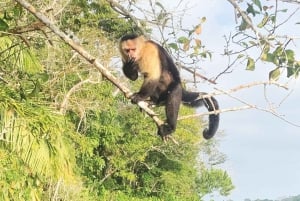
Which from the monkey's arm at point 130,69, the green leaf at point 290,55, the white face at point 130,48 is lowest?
the monkey's arm at point 130,69

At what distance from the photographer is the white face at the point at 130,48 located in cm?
585

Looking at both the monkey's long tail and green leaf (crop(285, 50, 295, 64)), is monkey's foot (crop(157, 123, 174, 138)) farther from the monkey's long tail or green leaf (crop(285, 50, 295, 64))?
green leaf (crop(285, 50, 295, 64))

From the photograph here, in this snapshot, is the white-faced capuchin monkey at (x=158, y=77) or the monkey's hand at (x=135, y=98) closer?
the monkey's hand at (x=135, y=98)

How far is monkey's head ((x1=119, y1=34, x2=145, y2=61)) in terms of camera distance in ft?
19.2

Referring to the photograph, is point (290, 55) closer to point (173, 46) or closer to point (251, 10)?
point (251, 10)

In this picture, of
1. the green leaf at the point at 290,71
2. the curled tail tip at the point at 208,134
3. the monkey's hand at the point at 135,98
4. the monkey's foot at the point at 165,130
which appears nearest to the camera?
the green leaf at the point at 290,71

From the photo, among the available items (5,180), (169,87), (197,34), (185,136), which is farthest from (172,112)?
(185,136)

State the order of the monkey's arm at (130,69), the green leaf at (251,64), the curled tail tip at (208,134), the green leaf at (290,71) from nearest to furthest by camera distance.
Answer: the green leaf at (290,71) < the green leaf at (251,64) < the monkey's arm at (130,69) < the curled tail tip at (208,134)

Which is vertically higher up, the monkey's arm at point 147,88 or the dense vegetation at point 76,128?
the monkey's arm at point 147,88

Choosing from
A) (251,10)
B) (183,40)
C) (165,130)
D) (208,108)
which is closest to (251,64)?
(251,10)

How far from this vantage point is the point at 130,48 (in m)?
5.86

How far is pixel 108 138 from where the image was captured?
25.8m

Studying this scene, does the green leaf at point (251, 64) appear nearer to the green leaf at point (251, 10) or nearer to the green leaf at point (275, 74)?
the green leaf at point (275, 74)

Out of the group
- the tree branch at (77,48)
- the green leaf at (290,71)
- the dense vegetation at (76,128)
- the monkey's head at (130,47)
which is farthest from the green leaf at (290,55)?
the monkey's head at (130,47)
